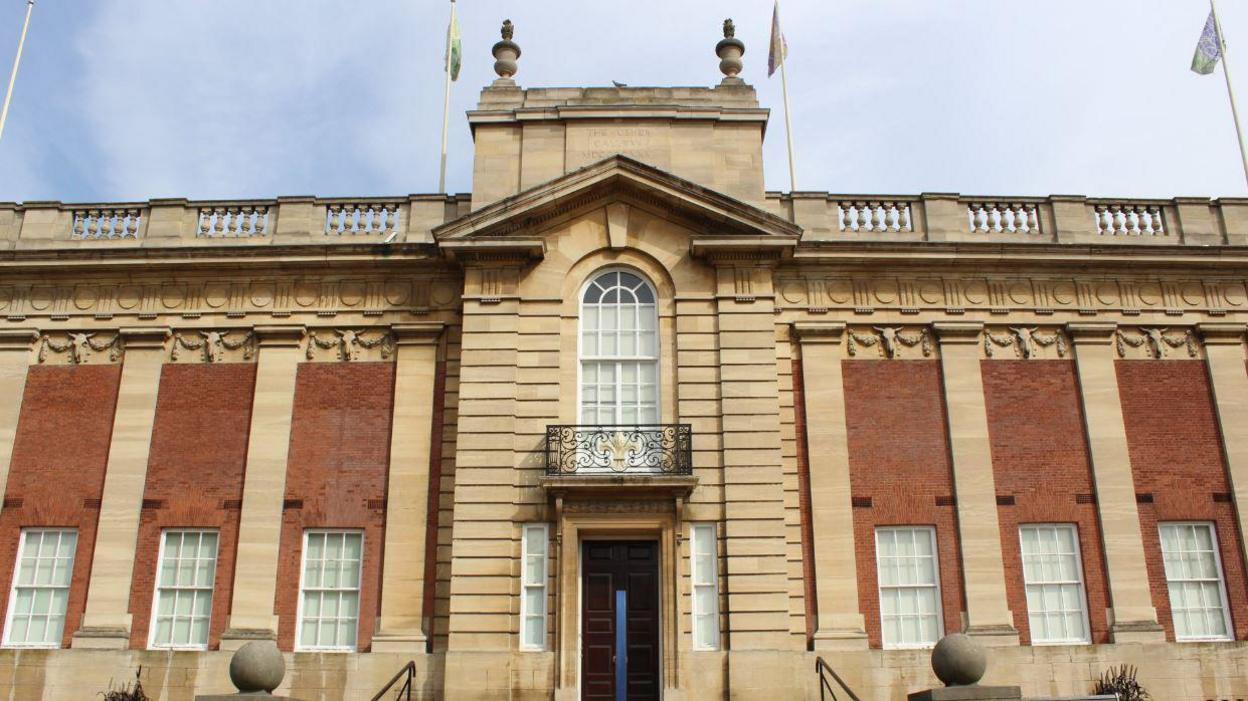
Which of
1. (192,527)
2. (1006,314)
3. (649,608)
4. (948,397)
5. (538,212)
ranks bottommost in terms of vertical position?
(649,608)

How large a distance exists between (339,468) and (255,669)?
20.3 feet

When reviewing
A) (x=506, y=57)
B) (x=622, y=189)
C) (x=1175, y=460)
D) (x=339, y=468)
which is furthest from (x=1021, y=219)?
(x=339, y=468)

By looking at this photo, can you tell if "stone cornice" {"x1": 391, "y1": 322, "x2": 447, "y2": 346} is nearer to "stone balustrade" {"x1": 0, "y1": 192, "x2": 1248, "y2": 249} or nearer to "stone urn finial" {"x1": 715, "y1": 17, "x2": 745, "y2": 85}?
"stone balustrade" {"x1": 0, "y1": 192, "x2": 1248, "y2": 249}

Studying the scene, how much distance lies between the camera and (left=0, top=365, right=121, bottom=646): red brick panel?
17.8 meters

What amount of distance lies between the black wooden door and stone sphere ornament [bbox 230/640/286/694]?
18.3 ft

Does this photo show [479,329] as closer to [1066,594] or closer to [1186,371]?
[1066,594]

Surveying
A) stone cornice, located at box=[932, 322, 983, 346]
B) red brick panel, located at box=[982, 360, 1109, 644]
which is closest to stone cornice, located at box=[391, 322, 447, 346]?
stone cornice, located at box=[932, 322, 983, 346]

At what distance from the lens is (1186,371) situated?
61.7ft

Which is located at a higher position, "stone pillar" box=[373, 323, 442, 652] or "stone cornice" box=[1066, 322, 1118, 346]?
"stone cornice" box=[1066, 322, 1118, 346]

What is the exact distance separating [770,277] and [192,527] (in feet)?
34.4

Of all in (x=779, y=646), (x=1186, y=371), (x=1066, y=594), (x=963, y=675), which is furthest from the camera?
(x=1186, y=371)

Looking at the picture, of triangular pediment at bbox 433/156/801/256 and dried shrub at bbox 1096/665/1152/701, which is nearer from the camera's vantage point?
dried shrub at bbox 1096/665/1152/701

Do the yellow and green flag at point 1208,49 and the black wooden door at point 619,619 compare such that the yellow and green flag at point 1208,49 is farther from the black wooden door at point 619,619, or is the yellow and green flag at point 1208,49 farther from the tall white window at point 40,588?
the tall white window at point 40,588

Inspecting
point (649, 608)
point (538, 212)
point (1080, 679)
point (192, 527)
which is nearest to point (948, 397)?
point (1080, 679)
